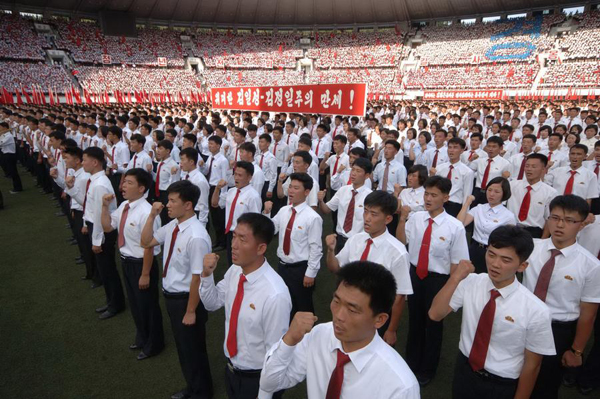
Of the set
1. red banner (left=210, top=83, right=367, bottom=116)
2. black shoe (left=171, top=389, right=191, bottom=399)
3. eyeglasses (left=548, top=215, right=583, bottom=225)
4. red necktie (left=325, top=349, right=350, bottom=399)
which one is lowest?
black shoe (left=171, top=389, right=191, bottom=399)

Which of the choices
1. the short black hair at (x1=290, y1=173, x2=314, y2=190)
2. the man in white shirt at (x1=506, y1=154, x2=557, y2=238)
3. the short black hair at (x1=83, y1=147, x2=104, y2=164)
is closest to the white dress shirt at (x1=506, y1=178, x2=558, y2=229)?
the man in white shirt at (x1=506, y1=154, x2=557, y2=238)

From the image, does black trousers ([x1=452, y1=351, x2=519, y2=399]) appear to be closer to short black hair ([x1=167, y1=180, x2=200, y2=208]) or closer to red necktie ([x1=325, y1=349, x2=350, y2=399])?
red necktie ([x1=325, y1=349, x2=350, y2=399])

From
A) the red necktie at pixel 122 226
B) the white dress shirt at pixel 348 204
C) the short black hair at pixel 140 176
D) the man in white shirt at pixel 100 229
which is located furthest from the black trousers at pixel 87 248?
the white dress shirt at pixel 348 204

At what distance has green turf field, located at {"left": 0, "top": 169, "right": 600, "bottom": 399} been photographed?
3.51 meters

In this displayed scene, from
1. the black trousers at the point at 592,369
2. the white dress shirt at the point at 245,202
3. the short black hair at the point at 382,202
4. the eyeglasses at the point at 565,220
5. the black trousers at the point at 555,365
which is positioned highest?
the short black hair at the point at 382,202

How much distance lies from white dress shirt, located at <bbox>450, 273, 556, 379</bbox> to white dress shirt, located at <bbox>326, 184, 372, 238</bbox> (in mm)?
1973

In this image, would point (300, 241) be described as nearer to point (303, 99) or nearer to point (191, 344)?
point (191, 344)

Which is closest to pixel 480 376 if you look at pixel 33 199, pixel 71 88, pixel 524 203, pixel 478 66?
pixel 524 203

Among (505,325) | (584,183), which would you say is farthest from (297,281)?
(584,183)

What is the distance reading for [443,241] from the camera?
3.33m

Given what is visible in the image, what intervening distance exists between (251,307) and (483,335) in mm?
1435

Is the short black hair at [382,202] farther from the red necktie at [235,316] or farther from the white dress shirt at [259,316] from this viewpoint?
the red necktie at [235,316]

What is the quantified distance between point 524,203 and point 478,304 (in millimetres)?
3032

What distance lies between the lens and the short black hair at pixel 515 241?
7.20 ft
